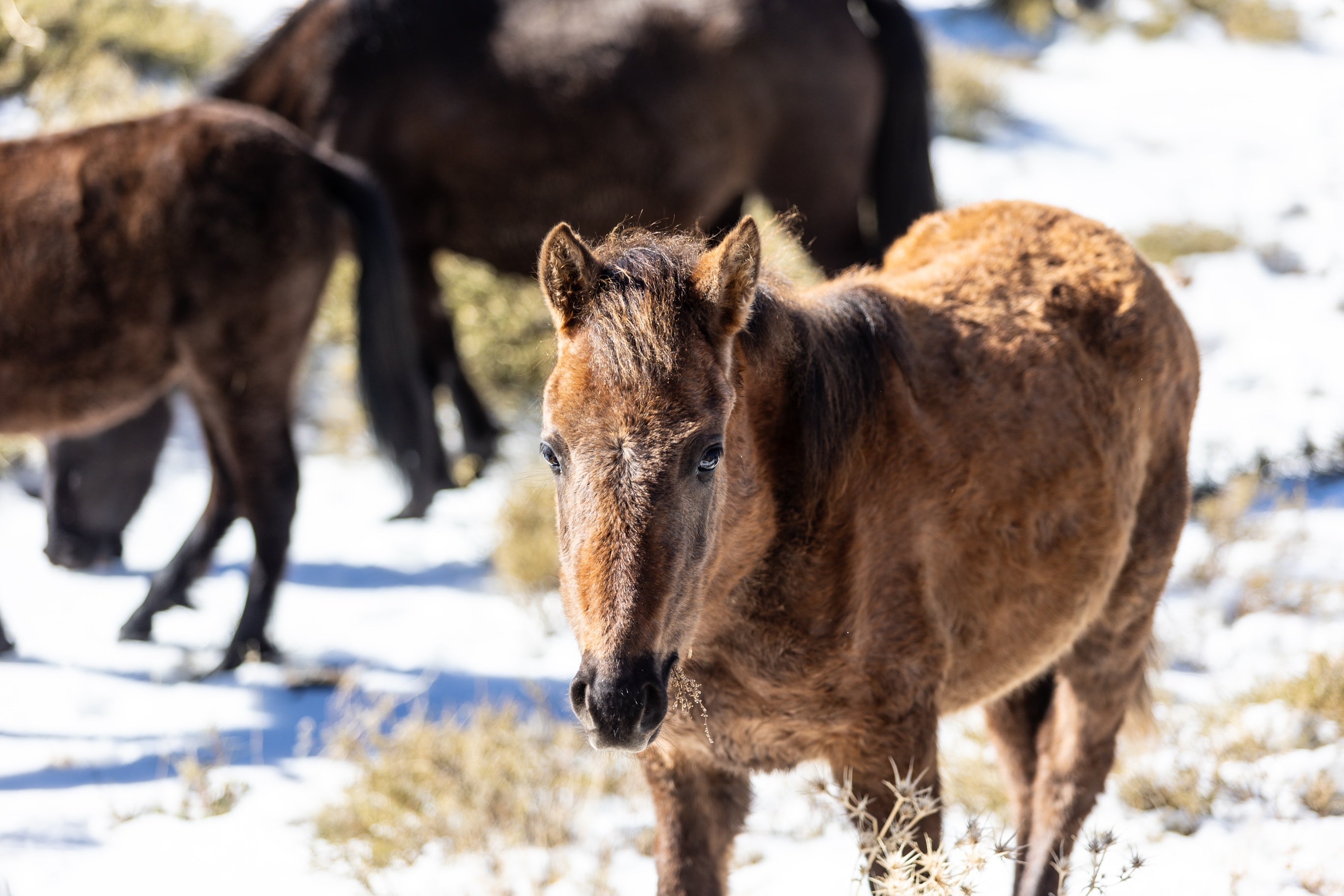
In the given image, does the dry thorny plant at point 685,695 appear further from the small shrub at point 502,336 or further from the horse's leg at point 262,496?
the small shrub at point 502,336

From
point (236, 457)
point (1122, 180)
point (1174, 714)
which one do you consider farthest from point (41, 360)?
point (1122, 180)

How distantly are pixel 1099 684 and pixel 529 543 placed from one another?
3.05m

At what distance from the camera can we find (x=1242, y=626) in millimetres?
4973

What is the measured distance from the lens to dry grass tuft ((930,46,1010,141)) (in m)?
11.4

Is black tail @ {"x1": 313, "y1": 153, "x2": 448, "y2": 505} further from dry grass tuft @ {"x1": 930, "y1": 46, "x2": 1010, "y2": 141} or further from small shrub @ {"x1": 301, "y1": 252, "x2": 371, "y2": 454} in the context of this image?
dry grass tuft @ {"x1": 930, "y1": 46, "x2": 1010, "y2": 141}

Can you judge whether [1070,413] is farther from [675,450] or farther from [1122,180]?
[1122,180]

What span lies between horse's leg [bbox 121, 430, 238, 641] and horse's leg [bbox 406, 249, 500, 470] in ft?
5.05

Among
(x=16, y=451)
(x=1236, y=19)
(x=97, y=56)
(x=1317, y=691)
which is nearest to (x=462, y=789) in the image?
(x=1317, y=691)

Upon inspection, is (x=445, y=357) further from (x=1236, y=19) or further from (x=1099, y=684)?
(x=1236, y=19)

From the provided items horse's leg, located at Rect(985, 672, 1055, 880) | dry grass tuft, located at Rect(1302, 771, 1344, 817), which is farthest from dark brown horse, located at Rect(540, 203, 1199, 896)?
dry grass tuft, located at Rect(1302, 771, 1344, 817)

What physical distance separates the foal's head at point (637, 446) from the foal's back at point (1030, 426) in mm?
591

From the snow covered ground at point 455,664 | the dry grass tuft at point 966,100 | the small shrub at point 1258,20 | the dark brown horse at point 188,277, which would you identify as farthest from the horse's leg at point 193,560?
the small shrub at point 1258,20

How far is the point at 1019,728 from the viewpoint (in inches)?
131

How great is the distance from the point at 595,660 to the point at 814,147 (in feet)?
15.5
